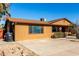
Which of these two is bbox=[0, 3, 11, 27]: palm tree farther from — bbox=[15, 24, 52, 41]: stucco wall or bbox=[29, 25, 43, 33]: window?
bbox=[29, 25, 43, 33]: window

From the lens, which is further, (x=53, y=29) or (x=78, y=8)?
(x=78, y=8)

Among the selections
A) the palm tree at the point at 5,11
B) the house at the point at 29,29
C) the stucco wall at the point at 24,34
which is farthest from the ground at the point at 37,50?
the palm tree at the point at 5,11

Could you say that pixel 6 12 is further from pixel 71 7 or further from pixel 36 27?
pixel 71 7

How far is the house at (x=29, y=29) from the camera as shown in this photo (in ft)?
60.6

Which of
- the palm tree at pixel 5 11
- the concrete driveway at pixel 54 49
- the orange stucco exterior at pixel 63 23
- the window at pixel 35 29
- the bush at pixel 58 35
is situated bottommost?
the concrete driveway at pixel 54 49

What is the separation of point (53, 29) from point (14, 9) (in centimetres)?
665

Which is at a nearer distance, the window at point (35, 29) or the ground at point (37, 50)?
the ground at point (37, 50)

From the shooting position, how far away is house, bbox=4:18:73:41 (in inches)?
728

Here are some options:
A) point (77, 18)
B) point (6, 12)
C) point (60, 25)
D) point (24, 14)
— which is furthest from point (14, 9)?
point (77, 18)

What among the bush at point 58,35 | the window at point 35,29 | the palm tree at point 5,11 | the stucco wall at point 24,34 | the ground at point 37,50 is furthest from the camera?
the bush at point 58,35

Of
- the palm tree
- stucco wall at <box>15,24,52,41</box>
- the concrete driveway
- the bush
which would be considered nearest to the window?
stucco wall at <box>15,24,52,41</box>

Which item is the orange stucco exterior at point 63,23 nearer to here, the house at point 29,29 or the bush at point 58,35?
the house at point 29,29

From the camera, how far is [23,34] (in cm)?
1894

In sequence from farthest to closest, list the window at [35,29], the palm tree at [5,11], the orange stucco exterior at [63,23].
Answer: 1. the orange stucco exterior at [63,23]
2. the window at [35,29]
3. the palm tree at [5,11]
